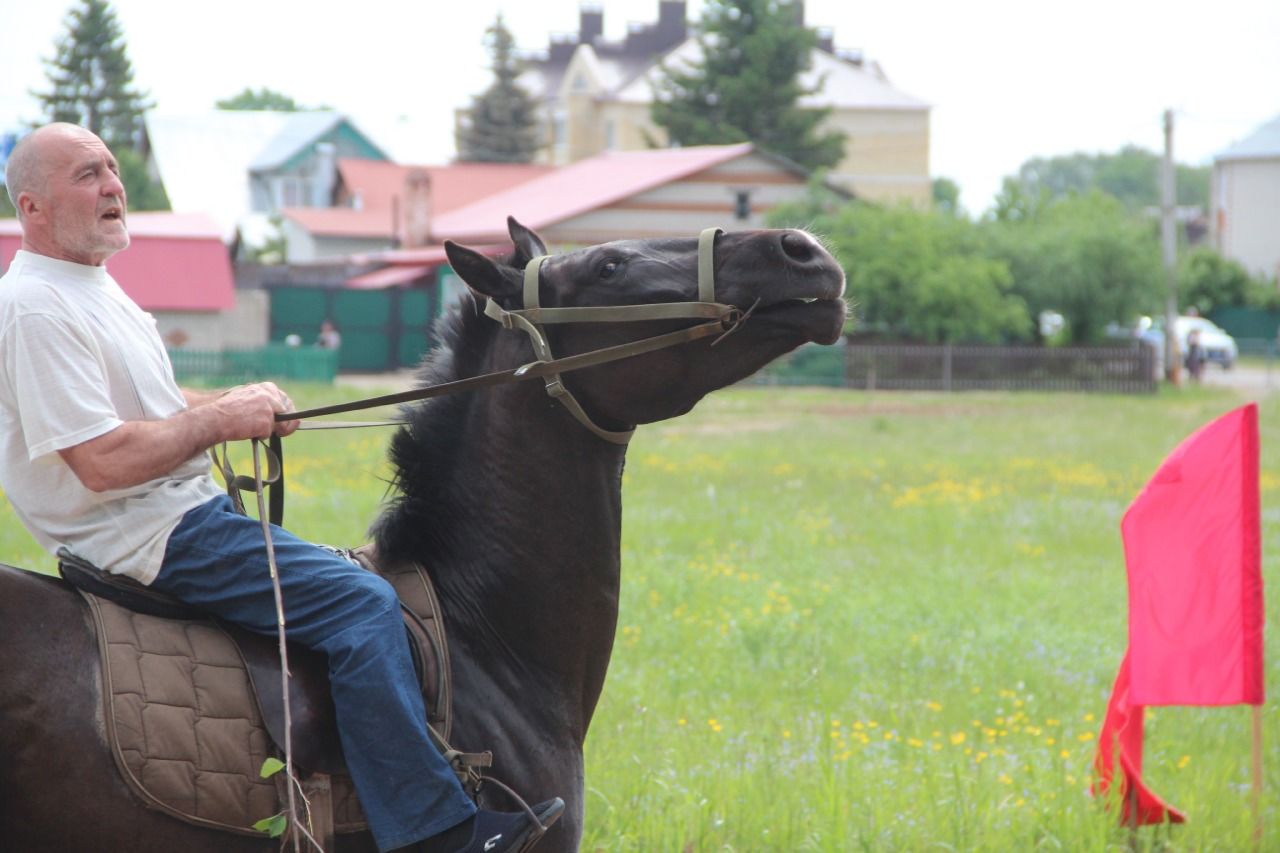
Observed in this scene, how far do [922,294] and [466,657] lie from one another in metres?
36.5

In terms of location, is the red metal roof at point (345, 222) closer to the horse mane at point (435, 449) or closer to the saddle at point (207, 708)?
the horse mane at point (435, 449)

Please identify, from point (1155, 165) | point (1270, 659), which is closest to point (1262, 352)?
point (1270, 659)

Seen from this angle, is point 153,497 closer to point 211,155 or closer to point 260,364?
point 260,364

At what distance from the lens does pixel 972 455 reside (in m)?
21.7

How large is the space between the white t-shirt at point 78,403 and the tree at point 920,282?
1425 inches

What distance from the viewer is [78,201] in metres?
3.36

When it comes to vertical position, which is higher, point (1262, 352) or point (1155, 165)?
point (1155, 165)

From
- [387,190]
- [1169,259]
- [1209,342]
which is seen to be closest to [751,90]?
[387,190]

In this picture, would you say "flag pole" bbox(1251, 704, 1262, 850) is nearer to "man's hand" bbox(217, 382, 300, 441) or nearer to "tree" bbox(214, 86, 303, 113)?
"man's hand" bbox(217, 382, 300, 441)

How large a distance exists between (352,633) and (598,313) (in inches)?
40.0

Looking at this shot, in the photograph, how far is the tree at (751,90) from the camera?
57156 mm

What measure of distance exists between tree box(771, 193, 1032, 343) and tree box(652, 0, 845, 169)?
57.5 ft

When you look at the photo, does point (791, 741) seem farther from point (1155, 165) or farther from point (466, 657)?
point (1155, 165)

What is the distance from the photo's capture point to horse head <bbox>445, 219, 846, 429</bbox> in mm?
3455
